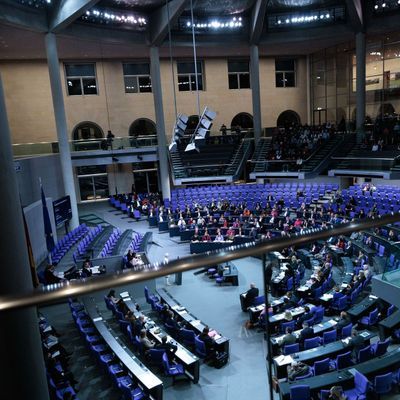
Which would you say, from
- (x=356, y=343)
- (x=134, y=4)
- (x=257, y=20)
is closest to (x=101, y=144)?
(x=134, y=4)

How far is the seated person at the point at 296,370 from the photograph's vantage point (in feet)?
25.4

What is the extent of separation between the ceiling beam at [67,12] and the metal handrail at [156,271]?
1840 centimetres

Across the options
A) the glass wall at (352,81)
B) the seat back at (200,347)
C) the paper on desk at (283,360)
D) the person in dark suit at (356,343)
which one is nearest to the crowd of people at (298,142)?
the glass wall at (352,81)

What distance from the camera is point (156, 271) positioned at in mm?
1326

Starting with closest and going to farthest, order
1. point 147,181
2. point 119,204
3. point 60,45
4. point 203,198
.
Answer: point 60,45
point 203,198
point 119,204
point 147,181

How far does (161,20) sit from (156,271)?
77.4 feet

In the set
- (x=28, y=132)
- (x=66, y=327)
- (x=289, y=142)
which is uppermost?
(x=28, y=132)

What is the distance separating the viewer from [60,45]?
2259 centimetres

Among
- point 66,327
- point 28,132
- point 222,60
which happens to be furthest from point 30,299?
point 222,60

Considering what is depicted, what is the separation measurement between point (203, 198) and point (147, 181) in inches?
282

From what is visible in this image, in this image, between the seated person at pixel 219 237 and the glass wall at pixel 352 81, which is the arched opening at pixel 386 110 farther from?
the seated person at pixel 219 237

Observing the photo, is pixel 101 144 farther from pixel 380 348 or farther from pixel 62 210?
pixel 380 348

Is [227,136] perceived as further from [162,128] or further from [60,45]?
[60,45]

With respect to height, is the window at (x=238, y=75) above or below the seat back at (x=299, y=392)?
above
